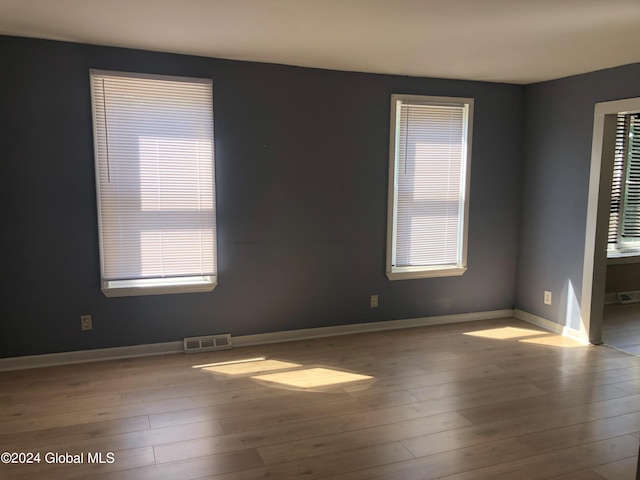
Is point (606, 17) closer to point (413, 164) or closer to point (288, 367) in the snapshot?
point (413, 164)

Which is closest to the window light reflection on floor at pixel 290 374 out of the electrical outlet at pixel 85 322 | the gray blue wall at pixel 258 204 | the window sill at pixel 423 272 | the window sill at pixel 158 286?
the gray blue wall at pixel 258 204

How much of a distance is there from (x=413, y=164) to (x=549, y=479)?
2.80 meters

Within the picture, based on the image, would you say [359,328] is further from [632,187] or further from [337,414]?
[632,187]

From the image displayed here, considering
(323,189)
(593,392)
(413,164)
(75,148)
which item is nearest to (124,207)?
(75,148)

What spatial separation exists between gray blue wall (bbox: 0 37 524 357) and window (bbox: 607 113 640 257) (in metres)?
1.30

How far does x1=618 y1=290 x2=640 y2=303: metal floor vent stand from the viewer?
545 centimetres

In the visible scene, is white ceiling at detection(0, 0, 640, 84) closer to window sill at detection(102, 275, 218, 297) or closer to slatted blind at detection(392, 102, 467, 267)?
slatted blind at detection(392, 102, 467, 267)

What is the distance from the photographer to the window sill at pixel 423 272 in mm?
4445

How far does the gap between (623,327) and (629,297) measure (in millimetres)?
1088

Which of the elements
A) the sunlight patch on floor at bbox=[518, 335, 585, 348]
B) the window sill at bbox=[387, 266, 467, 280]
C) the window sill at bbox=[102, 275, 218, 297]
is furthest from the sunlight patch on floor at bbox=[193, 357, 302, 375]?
the sunlight patch on floor at bbox=[518, 335, 585, 348]

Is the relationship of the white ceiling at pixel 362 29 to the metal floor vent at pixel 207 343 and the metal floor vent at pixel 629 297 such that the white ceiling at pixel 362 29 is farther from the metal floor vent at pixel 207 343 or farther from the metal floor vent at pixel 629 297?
the metal floor vent at pixel 629 297

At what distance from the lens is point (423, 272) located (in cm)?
453

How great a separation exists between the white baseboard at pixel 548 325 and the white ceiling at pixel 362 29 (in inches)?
88.2

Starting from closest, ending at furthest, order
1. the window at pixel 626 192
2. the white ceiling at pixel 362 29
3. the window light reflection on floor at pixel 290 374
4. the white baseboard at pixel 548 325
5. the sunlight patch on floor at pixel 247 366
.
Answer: the white ceiling at pixel 362 29 → the window light reflection on floor at pixel 290 374 → the sunlight patch on floor at pixel 247 366 → the white baseboard at pixel 548 325 → the window at pixel 626 192
